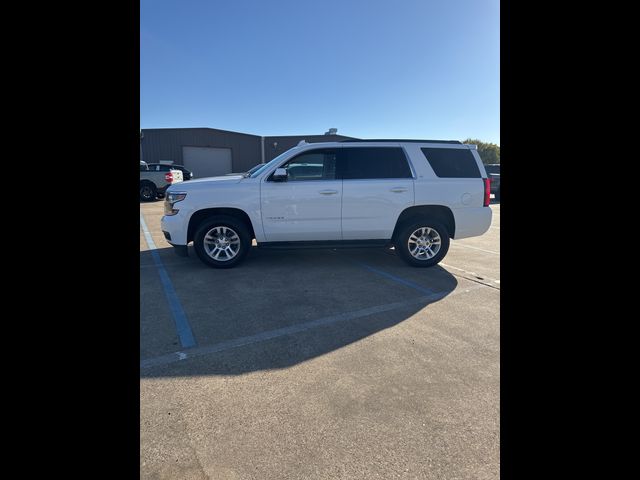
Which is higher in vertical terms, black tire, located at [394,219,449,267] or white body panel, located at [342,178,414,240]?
white body panel, located at [342,178,414,240]

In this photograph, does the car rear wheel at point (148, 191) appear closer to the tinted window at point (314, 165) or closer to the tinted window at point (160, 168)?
the tinted window at point (160, 168)

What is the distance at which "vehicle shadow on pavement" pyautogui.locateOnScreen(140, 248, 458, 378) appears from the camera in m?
2.85

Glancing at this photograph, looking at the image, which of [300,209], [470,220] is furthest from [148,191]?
[470,220]

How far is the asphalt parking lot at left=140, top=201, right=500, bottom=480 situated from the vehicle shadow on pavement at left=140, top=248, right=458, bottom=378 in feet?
0.07

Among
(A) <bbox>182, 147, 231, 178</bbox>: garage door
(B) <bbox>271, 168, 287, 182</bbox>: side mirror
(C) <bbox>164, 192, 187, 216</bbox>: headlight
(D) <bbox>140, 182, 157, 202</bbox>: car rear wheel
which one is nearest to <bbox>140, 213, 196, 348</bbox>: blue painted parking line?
(C) <bbox>164, 192, 187, 216</bbox>: headlight

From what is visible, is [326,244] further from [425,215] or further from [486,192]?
[486,192]

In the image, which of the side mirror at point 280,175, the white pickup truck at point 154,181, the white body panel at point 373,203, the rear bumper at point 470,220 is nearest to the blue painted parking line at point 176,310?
the side mirror at point 280,175

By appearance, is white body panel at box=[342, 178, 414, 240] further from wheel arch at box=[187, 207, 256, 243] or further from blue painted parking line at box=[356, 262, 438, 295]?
wheel arch at box=[187, 207, 256, 243]

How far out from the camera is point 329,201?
17.2 ft

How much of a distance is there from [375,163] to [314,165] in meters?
1.00
